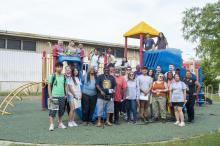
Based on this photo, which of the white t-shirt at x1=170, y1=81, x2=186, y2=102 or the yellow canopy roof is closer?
the white t-shirt at x1=170, y1=81, x2=186, y2=102

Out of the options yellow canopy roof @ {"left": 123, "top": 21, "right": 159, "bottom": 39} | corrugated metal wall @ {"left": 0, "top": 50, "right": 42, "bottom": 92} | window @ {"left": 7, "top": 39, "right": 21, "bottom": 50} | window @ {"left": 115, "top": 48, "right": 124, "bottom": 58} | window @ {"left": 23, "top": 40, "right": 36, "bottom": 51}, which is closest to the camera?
yellow canopy roof @ {"left": 123, "top": 21, "right": 159, "bottom": 39}

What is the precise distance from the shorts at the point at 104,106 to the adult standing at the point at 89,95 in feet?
0.88

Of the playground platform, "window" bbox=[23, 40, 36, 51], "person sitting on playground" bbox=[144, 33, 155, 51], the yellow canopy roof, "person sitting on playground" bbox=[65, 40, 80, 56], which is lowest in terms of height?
the playground platform

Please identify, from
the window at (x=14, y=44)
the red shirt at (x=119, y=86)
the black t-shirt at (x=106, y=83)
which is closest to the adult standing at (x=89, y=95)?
the black t-shirt at (x=106, y=83)

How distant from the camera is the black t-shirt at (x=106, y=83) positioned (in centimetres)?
1054

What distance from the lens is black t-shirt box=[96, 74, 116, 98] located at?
415 inches

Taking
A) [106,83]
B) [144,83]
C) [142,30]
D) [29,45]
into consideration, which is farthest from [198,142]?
[29,45]

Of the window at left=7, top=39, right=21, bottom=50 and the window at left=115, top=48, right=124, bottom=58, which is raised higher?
the window at left=7, top=39, right=21, bottom=50

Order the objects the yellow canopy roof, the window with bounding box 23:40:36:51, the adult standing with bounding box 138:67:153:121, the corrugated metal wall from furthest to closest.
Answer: the window with bounding box 23:40:36:51, the corrugated metal wall, the yellow canopy roof, the adult standing with bounding box 138:67:153:121

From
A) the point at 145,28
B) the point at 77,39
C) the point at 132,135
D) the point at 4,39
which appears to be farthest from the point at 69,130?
the point at 77,39

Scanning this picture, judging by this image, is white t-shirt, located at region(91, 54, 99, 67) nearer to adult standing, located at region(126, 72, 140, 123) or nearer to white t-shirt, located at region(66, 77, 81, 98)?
adult standing, located at region(126, 72, 140, 123)

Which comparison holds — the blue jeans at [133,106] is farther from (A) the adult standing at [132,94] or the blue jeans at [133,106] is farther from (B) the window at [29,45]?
(B) the window at [29,45]

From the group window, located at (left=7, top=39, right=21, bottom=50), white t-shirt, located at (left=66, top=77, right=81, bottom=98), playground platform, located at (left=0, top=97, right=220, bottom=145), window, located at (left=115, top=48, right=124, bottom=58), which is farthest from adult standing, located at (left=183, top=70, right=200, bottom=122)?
window, located at (left=115, top=48, right=124, bottom=58)

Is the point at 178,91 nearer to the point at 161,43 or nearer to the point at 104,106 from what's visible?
the point at 104,106
